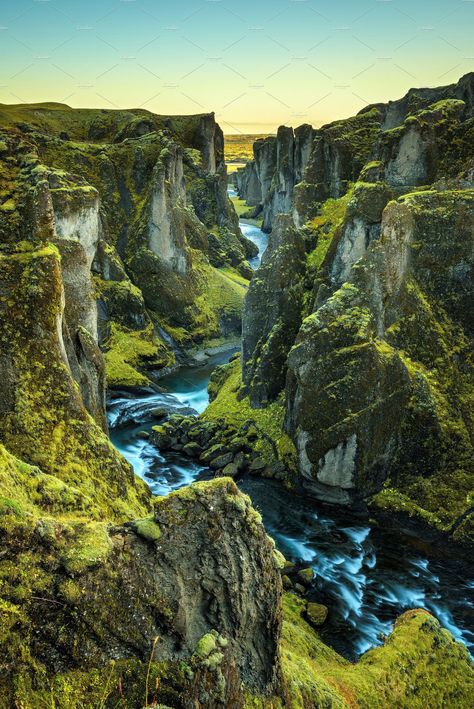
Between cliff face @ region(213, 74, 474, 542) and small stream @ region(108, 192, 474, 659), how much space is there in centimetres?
195

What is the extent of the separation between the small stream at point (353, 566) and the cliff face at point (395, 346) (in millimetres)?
1953

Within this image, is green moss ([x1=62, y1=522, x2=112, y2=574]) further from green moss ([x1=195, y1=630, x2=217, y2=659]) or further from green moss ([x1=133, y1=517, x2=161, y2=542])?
green moss ([x1=195, y1=630, x2=217, y2=659])

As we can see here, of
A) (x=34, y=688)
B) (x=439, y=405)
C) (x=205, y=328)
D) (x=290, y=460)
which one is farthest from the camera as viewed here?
(x=205, y=328)

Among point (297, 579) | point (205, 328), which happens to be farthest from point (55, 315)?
point (205, 328)

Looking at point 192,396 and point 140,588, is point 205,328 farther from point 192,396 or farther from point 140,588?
point 140,588

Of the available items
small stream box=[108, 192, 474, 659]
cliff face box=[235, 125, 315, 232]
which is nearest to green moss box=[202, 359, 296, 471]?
small stream box=[108, 192, 474, 659]

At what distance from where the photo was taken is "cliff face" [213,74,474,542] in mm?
31484

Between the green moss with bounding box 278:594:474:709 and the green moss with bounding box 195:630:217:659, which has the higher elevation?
the green moss with bounding box 195:630:217:659

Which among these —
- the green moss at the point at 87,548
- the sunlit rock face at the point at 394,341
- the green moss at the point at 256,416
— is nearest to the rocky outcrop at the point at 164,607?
the green moss at the point at 87,548

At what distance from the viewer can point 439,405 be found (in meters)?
32.8

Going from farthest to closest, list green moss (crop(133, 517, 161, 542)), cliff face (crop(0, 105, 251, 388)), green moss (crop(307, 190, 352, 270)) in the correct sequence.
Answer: cliff face (crop(0, 105, 251, 388)), green moss (crop(307, 190, 352, 270)), green moss (crop(133, 517, 161, 542))

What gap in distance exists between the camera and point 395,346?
33.9 meters

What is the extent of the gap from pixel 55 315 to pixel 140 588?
11756mm

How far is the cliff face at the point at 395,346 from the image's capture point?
31484mm
